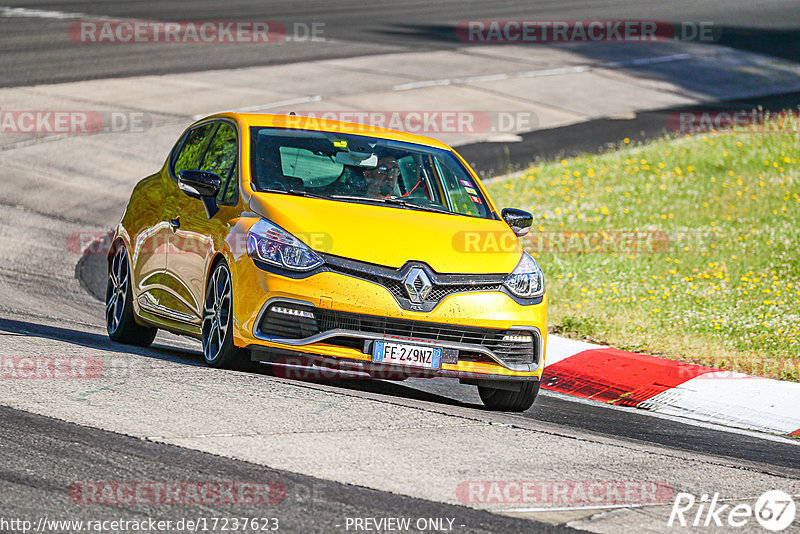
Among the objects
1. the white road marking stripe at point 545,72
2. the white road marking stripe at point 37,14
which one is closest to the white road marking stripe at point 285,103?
the white road marking stripe at point 545,72

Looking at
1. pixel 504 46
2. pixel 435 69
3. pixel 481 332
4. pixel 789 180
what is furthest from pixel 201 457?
pixel 504 46

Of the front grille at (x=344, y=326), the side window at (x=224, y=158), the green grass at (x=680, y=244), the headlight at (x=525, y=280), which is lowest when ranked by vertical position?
the green grass at (x=680, y=244)

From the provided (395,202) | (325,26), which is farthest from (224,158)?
Result: (325,26)

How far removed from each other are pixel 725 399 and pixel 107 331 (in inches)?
197

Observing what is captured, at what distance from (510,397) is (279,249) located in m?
1.89

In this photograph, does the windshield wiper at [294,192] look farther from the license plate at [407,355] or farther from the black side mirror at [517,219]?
the black side mirror at [517,219]

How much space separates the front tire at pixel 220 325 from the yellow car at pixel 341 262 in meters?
0.01

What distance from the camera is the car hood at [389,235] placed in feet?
24.9

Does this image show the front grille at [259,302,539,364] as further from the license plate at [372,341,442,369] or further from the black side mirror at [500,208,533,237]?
the black side mirror at [500,208,533,237]

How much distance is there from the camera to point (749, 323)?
11531 millimetres

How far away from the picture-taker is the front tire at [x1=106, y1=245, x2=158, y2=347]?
9.50 meters

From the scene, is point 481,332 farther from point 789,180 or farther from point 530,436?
point 789,180

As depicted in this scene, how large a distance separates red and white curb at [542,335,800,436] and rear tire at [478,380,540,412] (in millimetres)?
1113

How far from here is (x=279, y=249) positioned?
7.58 meters
